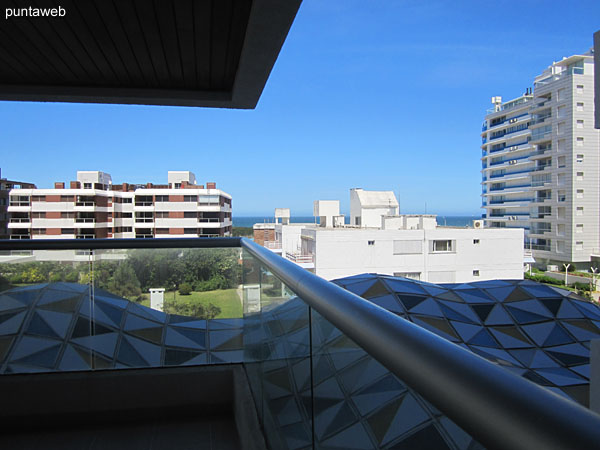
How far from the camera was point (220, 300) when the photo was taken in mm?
3293

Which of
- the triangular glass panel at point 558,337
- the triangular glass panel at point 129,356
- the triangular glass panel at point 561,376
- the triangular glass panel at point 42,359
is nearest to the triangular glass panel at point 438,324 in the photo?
the triangular glass panel at point 561,376

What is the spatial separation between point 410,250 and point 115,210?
978 inches

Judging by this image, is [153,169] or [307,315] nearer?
[307,315]

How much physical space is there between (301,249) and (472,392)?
2897 centimetres

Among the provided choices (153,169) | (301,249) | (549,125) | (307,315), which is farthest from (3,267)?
(153,169)

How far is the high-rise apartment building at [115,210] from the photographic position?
30.6m

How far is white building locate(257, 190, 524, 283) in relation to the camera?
26.7 m

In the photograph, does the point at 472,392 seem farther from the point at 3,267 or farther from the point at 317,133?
the point at 317,133

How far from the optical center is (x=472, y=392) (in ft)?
1.38

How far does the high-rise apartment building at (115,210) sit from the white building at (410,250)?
828 cm

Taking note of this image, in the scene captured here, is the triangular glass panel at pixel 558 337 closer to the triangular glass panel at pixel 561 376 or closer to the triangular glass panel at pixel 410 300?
the triangular glass panel at pixel 561 376

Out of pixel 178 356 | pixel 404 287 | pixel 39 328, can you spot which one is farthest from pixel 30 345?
pixel 404 287

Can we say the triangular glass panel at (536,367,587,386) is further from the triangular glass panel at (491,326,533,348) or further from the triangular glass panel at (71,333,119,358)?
the triangular glass panel at (71,333,119,358)

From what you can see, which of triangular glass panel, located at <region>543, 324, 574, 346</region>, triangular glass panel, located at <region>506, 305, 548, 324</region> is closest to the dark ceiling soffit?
triangular glass panel, located at <region>543, 324, 574, 346</region>
